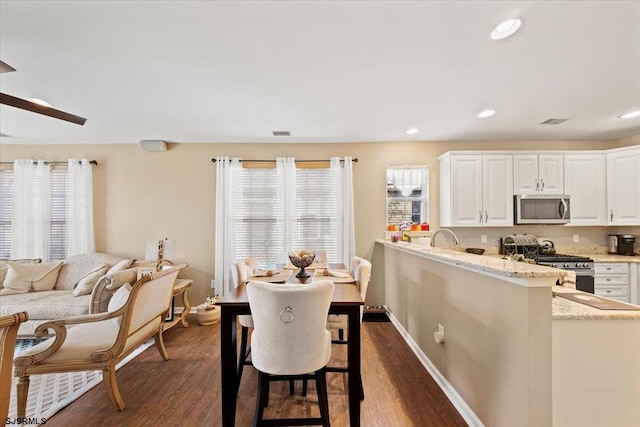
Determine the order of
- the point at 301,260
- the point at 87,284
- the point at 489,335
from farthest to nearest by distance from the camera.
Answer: the point at 87,284 < the point at 301,260 < the point at 489,335

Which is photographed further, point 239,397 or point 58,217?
point 58,217

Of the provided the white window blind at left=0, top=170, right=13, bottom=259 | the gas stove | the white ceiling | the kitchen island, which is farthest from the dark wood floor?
the white window blind at left=0, top=170, right=13, bottom=259

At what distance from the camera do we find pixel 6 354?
1.29 m

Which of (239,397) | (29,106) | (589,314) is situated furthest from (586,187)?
(29,106)

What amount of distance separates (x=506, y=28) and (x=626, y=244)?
3.94m

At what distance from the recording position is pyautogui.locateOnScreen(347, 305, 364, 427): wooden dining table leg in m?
1.66

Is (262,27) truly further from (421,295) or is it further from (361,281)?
(421,295)

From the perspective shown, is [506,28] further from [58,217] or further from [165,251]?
[58,217]

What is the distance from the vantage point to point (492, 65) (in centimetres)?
203

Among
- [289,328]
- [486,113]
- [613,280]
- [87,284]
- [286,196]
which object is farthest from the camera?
[286,196]

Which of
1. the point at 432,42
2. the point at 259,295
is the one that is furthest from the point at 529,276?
the point at 432,42

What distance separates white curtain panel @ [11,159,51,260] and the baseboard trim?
16.7 feet

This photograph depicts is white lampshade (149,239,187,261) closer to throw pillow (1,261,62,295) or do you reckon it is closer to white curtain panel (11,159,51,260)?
throw pillow (1,261,62,295)

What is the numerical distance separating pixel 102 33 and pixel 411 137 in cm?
347
